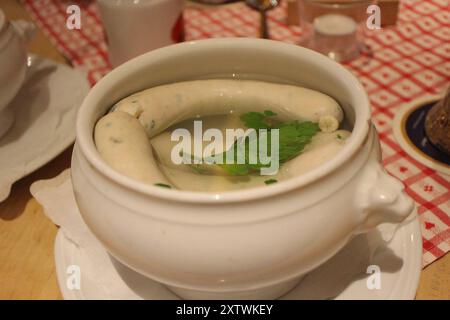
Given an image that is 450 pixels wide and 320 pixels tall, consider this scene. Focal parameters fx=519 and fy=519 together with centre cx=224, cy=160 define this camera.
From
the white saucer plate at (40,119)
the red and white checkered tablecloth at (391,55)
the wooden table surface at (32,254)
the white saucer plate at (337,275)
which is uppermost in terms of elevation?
the white saucer plate at (337,275)

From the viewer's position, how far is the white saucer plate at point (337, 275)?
0.48 metres

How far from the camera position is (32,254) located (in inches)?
24.1

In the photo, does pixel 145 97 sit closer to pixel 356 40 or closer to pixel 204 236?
pixel 204 236

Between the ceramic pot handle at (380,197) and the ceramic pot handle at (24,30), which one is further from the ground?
the ceramic pot handle at (380,197)

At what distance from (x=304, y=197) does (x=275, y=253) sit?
5 centimetres

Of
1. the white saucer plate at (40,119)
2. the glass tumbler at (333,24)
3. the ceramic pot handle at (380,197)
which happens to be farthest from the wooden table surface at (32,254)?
the glass tumbler at (333,24)

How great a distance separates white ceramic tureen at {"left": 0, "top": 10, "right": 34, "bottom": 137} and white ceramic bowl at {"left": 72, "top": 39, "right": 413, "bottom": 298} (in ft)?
1.02

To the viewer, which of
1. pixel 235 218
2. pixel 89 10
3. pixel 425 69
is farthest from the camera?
pixel 89 10

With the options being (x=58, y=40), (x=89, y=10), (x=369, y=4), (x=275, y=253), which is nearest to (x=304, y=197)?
(x=275, y=253)

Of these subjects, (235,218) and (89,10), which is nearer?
(235,218)

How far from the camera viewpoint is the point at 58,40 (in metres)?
1.09

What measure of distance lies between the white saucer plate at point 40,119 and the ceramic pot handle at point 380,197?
0.44 m

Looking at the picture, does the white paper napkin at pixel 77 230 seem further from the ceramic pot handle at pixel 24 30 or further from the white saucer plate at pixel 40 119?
the ceramic pot handle at pixel 24 30

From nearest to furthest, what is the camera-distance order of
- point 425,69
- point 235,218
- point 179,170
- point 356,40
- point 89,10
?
point 235,218
point 179,170
point 425,69
point 356,40
point 89,10
